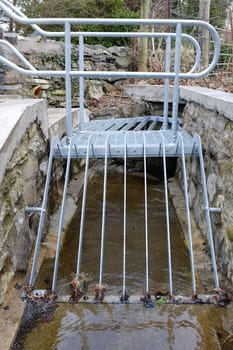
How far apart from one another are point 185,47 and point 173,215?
4.95 meters

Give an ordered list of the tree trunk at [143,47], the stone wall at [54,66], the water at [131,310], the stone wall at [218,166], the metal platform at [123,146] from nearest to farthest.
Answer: the water at [131,310] < the stone wall at [218,166] < the metal platform at [123,146] < the stone wall at [54,66] < the tree trunk at [143,47]

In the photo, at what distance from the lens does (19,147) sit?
80.7 inches

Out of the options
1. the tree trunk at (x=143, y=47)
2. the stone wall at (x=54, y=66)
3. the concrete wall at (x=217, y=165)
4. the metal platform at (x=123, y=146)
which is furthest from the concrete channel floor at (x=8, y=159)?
the tree trunk at (x=143, y=47)

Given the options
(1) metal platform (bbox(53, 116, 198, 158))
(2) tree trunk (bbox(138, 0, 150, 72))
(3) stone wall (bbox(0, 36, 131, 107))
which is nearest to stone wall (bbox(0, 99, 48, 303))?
(1) metal platform (bbox(53, 116, 198, 158))

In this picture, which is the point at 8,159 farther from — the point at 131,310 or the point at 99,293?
the point at 131,310

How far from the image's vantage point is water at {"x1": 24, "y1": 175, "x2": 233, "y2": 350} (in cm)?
161

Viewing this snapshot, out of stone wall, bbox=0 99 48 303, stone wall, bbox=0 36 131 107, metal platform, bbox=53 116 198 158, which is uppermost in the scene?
stone wall, bbox=0 36 131 107

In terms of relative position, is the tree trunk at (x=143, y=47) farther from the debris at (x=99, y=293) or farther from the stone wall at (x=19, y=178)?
the debris at (x=99, y=293)

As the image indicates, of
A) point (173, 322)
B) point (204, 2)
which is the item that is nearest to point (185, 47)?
point (204, 2)

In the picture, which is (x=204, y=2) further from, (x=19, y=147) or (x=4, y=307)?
(x=4, y=307)

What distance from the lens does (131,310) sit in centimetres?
181

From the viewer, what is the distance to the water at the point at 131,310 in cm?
161

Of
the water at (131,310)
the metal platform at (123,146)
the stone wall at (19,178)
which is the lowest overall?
the water at (131,310)

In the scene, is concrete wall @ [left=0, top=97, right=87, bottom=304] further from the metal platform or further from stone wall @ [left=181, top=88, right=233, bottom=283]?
stone wall @ [left=181, top=88, right=233, bottom=283]
